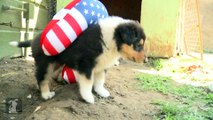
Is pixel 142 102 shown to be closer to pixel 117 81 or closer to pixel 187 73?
pixel 117 81

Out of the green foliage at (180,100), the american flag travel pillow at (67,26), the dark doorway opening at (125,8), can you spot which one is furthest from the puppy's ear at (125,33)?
the dark doorway opening at (125,8)

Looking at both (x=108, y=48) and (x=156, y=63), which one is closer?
(x=108, y=48)

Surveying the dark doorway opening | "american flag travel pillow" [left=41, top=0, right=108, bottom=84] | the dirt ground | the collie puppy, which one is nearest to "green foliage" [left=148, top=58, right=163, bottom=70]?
the dirt ground

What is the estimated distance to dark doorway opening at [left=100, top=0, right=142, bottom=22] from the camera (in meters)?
12.1

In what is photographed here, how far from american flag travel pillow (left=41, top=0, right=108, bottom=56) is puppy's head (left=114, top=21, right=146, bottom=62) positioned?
1.50ft

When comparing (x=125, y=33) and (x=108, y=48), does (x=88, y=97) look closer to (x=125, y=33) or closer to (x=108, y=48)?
(x=108, y=48)

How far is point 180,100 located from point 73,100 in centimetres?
150

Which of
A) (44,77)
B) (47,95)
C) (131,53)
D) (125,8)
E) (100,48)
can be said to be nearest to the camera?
(100,48)

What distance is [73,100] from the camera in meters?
4.16

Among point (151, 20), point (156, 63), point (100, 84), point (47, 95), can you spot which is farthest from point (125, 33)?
point (151, 20)

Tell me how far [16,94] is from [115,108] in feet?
5.14

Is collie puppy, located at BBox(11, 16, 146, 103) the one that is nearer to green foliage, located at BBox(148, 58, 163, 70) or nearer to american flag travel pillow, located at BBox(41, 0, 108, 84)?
american flag travel pillow, located at BBox(41, 0, 108, 84)

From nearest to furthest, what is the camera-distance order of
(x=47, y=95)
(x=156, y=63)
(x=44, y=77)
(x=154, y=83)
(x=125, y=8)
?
(x=44, y=77) → (x=47, y=95) → (x=154, y=83) → (x=156, y=63) → (x=125, y=8)

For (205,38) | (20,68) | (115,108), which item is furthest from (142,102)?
(205,38)
